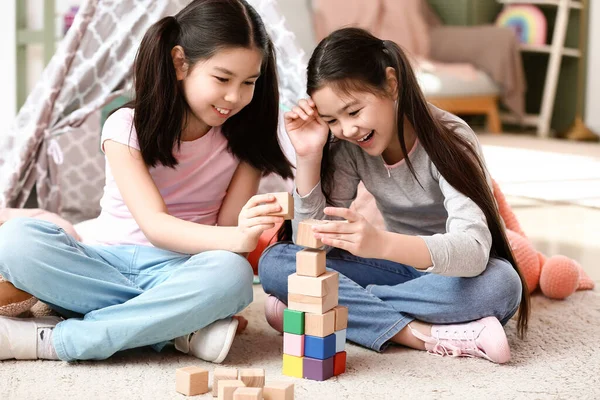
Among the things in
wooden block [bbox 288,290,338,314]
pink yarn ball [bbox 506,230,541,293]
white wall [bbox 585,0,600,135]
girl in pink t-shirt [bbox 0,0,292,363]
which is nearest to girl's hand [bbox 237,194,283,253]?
girl in pink t-shirt [bbox 0,0,292,363]

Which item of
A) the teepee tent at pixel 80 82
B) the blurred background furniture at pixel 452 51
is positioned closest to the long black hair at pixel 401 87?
the teepee tent at pixel 80 82

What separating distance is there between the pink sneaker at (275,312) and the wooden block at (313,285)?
248 millimetres

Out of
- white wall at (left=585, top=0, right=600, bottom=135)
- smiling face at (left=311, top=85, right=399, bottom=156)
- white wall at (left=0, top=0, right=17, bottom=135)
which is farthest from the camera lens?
white wall at (left=585, top=0, right=600, bottom=135)

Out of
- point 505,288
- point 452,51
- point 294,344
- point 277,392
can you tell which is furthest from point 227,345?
point 452,51

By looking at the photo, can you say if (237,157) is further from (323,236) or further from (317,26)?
(317,26)

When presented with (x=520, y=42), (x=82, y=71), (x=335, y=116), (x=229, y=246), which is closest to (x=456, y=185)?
(x=335, y=116)

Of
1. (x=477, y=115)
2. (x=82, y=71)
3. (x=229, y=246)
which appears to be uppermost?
(x=82, y=71)

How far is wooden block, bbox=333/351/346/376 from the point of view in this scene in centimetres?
130

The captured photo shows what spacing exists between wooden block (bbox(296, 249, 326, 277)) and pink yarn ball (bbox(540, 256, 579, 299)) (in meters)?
0.71

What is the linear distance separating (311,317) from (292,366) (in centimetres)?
10

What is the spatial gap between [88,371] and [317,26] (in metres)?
3.32

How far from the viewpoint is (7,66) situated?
135 inches

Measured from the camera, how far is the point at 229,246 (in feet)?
4.46

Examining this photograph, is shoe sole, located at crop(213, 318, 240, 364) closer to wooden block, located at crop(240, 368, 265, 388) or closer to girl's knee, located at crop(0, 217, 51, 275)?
wooden block, located at crop(240, 368, 265, 388)
